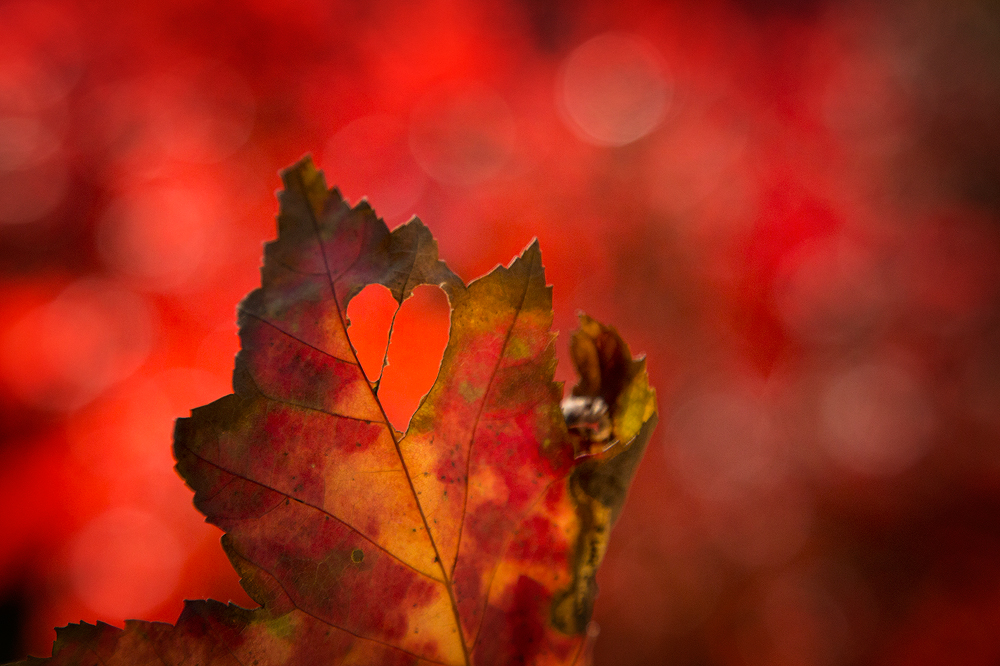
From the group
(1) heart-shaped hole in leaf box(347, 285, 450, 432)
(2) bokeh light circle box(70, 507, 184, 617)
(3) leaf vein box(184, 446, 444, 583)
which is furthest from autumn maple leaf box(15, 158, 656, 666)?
(2) bokeh light circle box(70, 507, 184, 617)

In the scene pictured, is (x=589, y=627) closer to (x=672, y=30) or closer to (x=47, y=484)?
(x=47, y=484)

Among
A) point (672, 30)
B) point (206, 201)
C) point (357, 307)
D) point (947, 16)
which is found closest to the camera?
point (357, 307)

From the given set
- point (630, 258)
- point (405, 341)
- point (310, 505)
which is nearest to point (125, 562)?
point (405, 341)

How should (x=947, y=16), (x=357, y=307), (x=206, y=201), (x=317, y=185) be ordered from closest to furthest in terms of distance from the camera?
(x=317, y=185) → (x=357, y=307) → (x=206, y=201) → (x=947, y=16)

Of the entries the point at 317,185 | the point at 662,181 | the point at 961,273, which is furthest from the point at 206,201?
the point at 961,273

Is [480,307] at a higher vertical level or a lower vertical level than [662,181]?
lower

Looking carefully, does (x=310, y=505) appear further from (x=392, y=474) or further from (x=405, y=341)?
(x=405, y=341)
